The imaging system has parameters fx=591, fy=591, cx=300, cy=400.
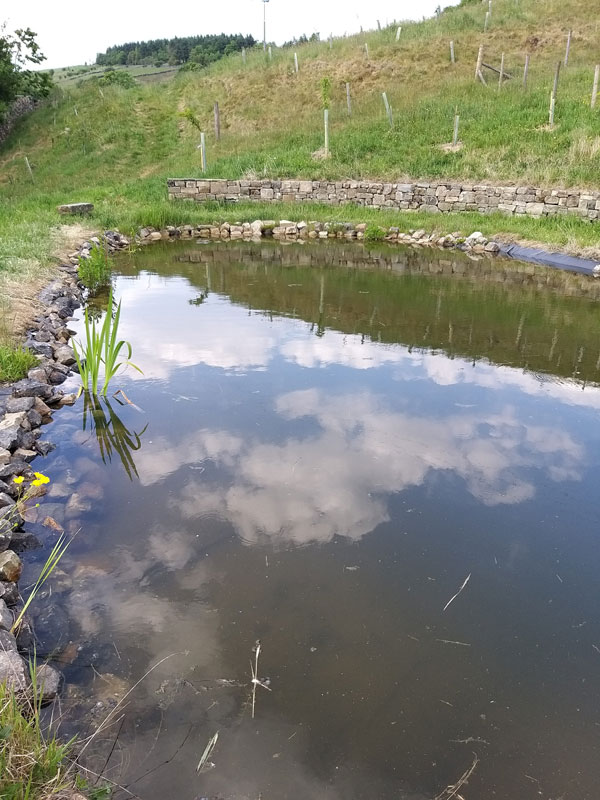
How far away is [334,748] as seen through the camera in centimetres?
241

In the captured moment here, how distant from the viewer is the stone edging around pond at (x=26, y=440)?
260 cm

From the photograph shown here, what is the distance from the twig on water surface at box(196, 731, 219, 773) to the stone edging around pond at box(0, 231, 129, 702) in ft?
2.33

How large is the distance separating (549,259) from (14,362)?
9.74 metres

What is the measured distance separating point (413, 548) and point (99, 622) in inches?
72.0

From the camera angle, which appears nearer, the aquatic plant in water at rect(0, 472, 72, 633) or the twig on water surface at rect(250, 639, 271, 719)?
the twig on water surface at rect(250, 639, 271, 719)

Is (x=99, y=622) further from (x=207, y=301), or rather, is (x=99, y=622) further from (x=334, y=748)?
(x=207, y=301)

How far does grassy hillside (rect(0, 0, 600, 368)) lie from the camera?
574 inches

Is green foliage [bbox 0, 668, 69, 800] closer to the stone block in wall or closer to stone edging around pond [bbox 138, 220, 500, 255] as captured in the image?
stone edging around pond [bbox 138, 220, 500, 255]

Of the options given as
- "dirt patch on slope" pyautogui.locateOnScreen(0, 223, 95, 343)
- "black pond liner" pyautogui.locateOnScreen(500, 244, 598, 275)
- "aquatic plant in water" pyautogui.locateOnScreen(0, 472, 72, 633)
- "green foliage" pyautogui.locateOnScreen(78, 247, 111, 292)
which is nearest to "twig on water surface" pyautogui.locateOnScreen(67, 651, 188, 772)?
"aquatic plant in water" pyautogui.locateOnScreen(0, 472, 72, 633)

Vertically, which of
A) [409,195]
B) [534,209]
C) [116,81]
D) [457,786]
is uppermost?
[116,81]

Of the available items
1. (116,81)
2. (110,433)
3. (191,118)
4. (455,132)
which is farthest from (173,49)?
(110,433)

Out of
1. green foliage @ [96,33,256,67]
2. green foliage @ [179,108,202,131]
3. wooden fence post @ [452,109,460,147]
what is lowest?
wooden fence post @ [452,109,460,147]

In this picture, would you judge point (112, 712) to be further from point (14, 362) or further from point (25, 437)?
→ point (14, 362)

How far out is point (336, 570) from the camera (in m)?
3.42
